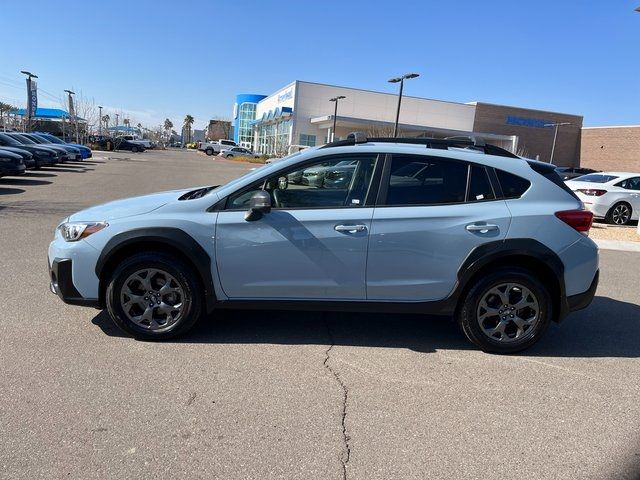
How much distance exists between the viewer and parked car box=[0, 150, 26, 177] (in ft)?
53.1

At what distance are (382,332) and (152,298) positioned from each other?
212 centimetres

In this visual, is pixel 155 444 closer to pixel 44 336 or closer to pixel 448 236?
pixel 44 336

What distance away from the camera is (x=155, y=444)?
118 inches

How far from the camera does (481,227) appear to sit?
435cm

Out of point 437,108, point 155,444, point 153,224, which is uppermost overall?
point 437,108

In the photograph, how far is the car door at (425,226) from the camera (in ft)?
14.1

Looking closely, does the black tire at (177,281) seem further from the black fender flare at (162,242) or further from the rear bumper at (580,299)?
the rear bumper at (580,299)

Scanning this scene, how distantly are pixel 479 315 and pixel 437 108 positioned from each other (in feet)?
183

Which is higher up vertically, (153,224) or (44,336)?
(153,224)

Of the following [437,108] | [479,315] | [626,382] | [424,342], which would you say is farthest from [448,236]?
[437,108]

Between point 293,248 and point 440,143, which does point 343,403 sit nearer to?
point 293,248

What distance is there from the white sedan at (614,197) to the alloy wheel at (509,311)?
11300mm

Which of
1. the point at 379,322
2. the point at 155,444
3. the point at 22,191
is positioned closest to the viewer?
the point at 155,444

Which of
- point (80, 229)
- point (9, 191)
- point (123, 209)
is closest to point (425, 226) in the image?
point (123, 209)
